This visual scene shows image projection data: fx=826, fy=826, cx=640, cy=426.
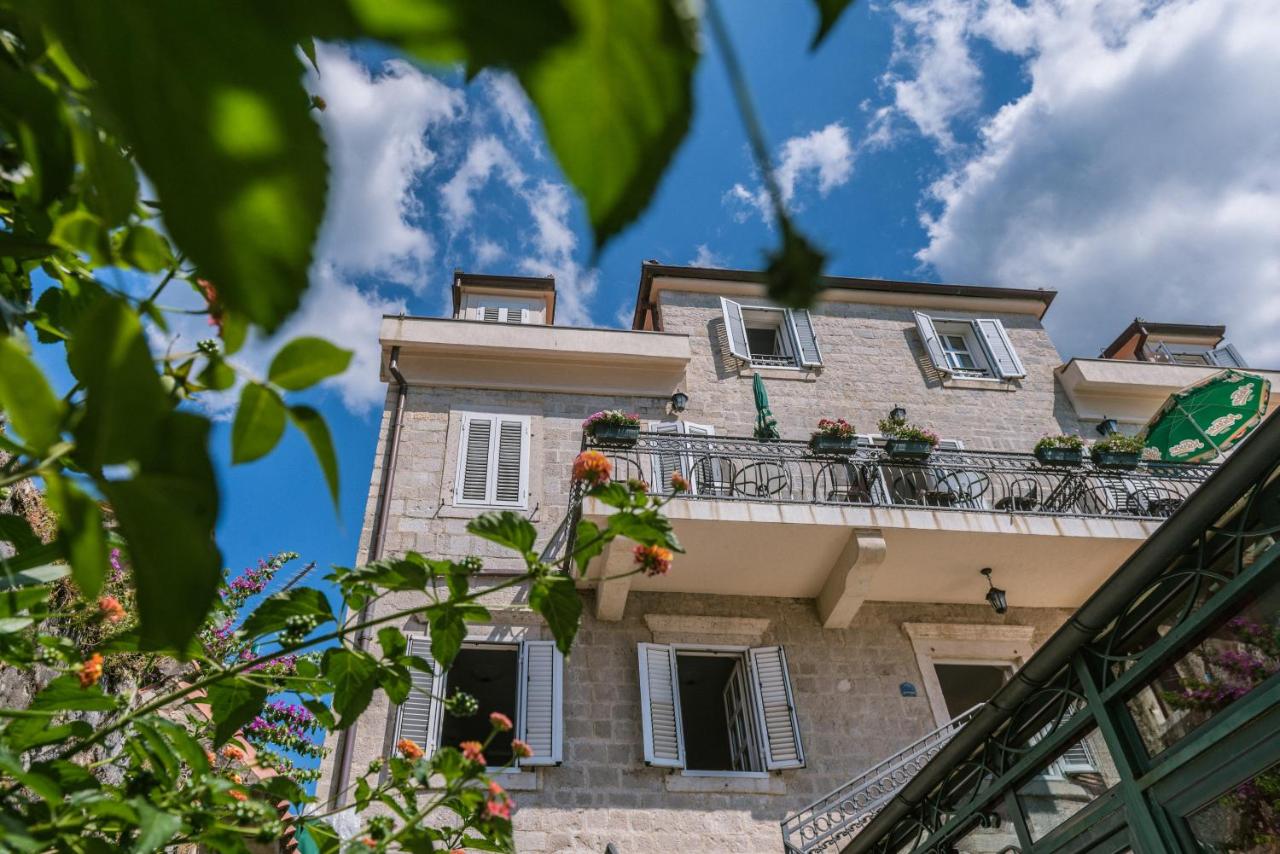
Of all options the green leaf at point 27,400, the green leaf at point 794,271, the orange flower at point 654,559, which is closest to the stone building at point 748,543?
the orange flower at point 654,559

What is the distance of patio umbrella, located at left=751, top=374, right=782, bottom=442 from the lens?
945 centimetres

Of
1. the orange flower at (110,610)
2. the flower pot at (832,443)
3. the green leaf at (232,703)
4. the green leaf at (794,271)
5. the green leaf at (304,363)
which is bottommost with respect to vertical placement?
the green leaf at (794,271)

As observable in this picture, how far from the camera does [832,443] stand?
9.00 meters

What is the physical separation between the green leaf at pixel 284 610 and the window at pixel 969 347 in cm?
1083

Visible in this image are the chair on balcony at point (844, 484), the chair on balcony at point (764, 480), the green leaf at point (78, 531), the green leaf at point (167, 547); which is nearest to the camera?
the green leaf at point (167, 547)

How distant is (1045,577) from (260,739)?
7.61 meters

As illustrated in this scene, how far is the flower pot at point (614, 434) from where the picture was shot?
855 centimetres

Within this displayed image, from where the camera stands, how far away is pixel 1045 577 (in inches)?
341

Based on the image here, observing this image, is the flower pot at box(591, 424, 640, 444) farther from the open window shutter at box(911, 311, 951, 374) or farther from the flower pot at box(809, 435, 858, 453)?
the open window shutter at box(911, 311, 951, 374)

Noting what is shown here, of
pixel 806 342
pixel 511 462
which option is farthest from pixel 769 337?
pixel 511 462

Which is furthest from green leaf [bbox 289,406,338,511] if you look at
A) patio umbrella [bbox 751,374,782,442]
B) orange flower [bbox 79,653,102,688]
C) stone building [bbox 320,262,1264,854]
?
patio umbrella [bbox 751,374,782,442]

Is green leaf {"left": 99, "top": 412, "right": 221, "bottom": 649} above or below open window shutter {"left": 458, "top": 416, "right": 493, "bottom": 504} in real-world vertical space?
below

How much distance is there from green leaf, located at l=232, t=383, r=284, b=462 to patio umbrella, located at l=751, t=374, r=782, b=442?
865cm

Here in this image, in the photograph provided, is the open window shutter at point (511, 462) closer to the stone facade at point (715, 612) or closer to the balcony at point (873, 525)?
the stone facade at point (715, 612)
